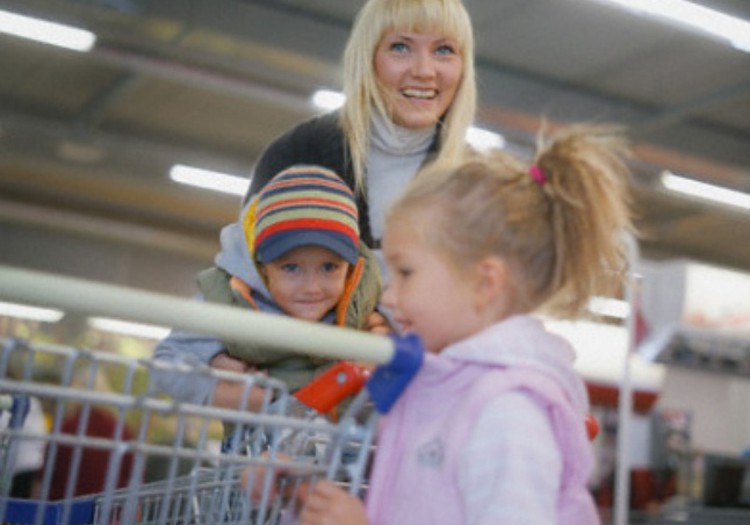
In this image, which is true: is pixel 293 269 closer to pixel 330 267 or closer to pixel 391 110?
pixel 330 267

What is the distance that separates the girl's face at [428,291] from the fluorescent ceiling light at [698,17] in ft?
14.1

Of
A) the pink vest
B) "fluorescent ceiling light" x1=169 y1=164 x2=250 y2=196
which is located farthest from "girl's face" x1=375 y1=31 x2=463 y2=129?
"fluorescent ceiling light" x1=169 y1=164 x2=250 y2=196

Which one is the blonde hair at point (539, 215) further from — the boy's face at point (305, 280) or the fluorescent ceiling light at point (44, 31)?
the fluorescent ceiling light at point (44, 31)

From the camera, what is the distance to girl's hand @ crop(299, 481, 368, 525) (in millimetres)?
1124

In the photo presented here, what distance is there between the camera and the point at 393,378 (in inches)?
43.4

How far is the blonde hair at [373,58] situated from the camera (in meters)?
1.93

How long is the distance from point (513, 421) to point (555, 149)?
0.42 m

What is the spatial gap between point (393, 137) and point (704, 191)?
8.62 metres

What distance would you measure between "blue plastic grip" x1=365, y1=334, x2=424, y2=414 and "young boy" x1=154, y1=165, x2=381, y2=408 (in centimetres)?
53

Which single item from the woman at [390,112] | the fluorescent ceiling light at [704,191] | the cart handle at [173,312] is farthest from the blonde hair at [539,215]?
the fluorescent ceiling light at [704,191]

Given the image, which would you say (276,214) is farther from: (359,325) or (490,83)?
(490,83)

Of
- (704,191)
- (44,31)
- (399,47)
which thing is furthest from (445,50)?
(704,191)

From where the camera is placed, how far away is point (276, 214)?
166cm

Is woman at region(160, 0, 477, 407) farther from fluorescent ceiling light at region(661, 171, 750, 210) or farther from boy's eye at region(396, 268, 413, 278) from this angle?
fluorescent ceiling light at region(661, 171, 750, 210)
